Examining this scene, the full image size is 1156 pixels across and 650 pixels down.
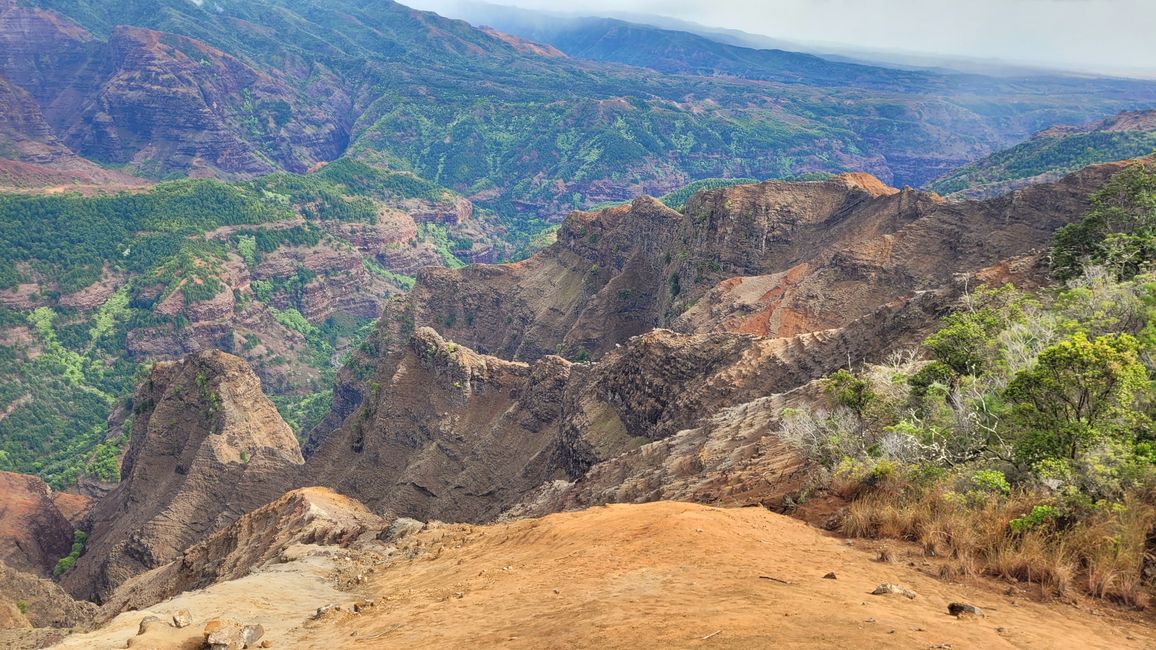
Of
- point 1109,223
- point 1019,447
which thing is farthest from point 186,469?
point 1109,223

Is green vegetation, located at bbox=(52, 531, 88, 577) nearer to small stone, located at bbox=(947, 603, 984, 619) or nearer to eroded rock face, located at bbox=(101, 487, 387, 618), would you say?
eroded rock face, located at bbox=(101, 487, 387, 618)

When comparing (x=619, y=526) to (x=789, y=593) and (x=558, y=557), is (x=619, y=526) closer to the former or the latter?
(x=558, y=557)

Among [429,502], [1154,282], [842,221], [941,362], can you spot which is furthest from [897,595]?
[842,221]

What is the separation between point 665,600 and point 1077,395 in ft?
36.0

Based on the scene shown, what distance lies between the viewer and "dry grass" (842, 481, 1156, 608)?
13906 millimetres

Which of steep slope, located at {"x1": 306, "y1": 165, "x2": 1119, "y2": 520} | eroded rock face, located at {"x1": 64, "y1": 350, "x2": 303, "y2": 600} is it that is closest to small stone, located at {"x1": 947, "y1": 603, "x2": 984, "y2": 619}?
steep slope, located at {"x1": 306, "y1": 165, "x2": 1119, "y2": 520}

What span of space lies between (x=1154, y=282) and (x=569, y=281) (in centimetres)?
8948

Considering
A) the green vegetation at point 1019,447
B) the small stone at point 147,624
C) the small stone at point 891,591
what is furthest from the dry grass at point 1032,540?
the small stone at point 147,624

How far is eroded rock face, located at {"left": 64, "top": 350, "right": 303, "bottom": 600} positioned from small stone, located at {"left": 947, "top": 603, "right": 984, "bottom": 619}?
64.3m

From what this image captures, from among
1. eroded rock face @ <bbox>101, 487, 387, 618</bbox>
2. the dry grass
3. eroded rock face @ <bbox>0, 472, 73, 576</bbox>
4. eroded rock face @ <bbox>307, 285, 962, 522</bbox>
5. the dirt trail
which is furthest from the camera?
eroded rock face @ <bbox>0, 472, 73, 576</bbox>

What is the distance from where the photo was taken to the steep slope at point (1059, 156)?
547ft

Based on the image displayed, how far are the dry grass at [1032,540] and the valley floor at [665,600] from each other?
1.64 ft

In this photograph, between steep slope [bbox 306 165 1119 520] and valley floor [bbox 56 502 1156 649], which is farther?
steep slope [bbox 306 165 1119 520]

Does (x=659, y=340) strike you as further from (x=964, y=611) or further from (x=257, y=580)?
(x=964, y=611)
